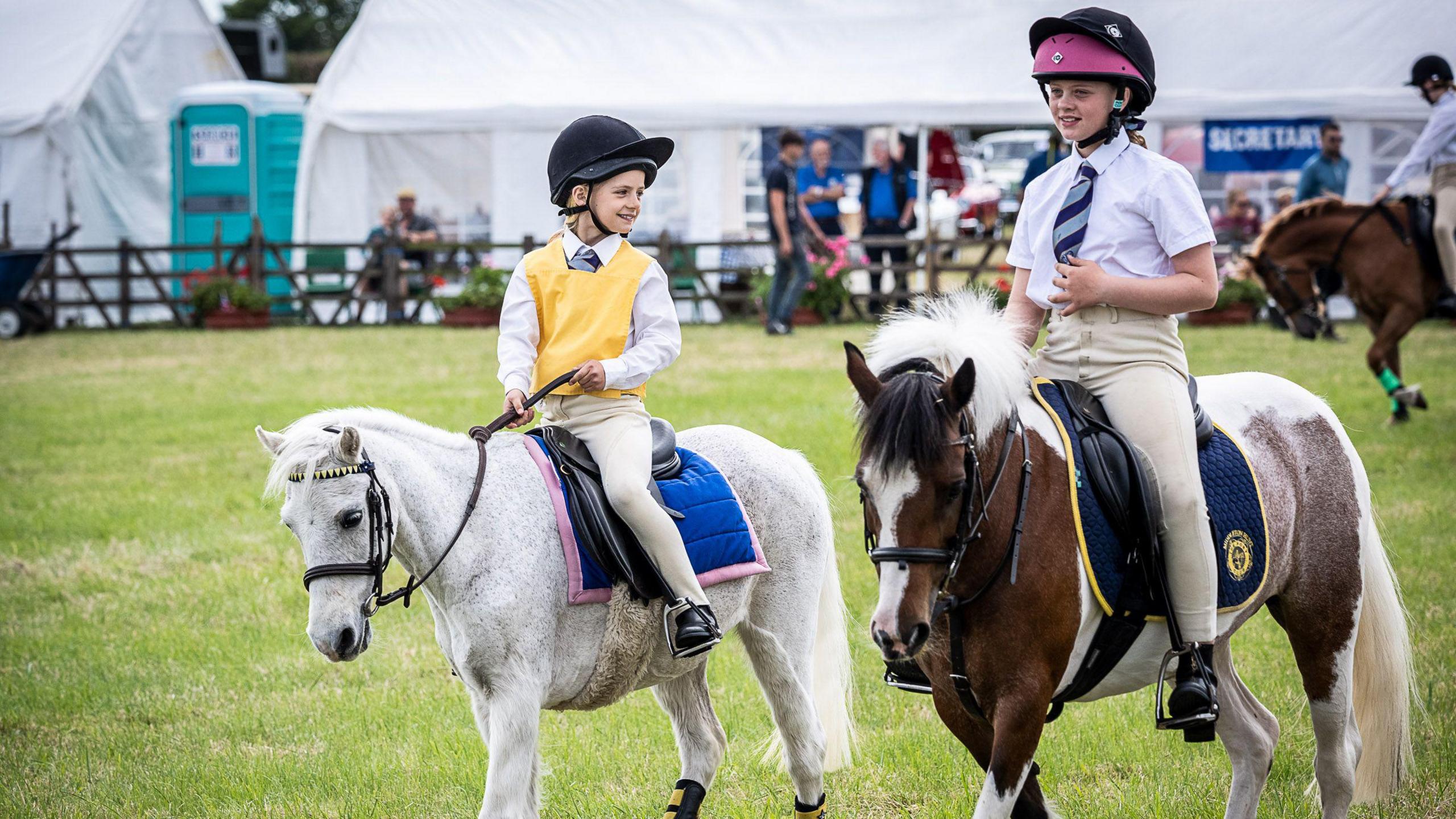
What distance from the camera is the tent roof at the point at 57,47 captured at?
2250 centimetres

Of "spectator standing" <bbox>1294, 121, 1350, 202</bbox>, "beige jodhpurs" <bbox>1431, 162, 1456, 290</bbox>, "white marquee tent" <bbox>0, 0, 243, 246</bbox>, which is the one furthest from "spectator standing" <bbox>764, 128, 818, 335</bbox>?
"white marquee tent" <bbox>0, 0, 243, 246</bbox>

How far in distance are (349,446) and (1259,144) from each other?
64.0ft

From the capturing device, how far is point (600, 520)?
378cm

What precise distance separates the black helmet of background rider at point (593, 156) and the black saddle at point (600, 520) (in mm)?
702

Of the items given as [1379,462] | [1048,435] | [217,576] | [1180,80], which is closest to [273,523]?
[217,576]

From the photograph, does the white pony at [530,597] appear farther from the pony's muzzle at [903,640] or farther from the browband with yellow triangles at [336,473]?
the pony's muzzle at [903,640]

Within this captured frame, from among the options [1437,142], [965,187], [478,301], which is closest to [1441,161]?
[1437,142]

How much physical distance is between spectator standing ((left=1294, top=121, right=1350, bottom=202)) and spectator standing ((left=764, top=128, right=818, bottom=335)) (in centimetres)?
703

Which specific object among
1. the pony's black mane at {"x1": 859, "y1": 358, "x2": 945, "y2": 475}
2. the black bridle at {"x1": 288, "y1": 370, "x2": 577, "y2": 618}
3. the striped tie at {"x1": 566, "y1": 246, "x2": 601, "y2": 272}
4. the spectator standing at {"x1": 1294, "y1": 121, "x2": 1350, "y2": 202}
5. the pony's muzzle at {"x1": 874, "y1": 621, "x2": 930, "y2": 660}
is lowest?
the pony's muzzle at {"x1": 874, "y1": 621, "x2": 930, "y2": 660}

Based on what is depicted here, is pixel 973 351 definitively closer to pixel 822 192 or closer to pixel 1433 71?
pixel 1433 71

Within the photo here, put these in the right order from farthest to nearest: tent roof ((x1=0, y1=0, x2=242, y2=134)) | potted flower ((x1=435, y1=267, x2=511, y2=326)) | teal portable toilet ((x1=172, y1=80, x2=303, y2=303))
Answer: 1. teal portable toilet ((x1=172, y1=80, x2=303, y2=303))
2. tent roof ((x1=0, y1=0, x2=242, y2=134))
3. potted flower ((x1=435, y1=267, x2=511, y2=326))

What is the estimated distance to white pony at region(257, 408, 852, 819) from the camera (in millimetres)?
3408

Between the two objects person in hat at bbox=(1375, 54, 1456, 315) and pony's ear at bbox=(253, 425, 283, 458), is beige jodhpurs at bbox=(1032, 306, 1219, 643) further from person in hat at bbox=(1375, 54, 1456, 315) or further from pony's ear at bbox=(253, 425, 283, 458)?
person in hat at bbox=(1375, 54, 1456, 315)

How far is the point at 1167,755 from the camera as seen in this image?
16.0ft
